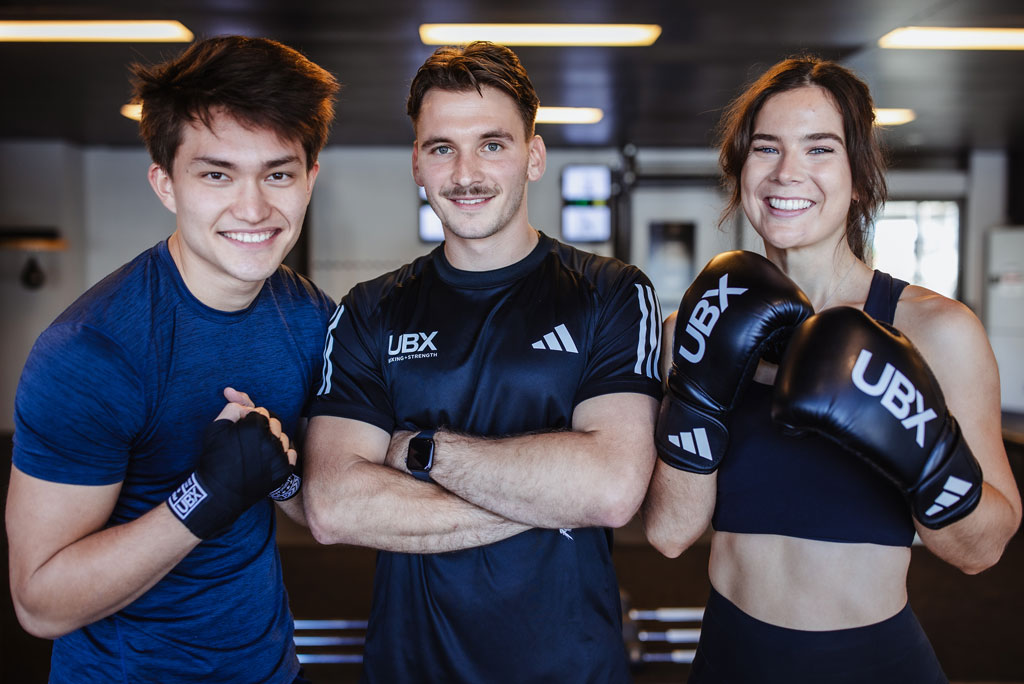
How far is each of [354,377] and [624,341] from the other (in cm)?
53

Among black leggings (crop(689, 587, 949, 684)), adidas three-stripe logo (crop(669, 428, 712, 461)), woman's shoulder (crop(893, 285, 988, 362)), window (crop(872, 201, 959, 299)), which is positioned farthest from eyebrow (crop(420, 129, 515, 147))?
window (crop(872, 201, 959, 299))

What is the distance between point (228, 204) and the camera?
133 centimetres

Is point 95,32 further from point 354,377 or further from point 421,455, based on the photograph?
point 421,455

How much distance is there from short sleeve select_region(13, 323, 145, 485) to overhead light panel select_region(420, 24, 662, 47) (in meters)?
2.73

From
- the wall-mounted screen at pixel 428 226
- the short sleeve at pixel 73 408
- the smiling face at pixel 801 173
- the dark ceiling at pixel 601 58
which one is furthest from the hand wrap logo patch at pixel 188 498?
the wall-mounted screen at pixel 428 226

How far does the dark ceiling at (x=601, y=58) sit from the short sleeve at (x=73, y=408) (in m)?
2.22

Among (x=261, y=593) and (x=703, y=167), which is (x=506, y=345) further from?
(x=703, y=167)

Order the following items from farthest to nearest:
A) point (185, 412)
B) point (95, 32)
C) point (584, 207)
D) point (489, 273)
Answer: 1. point (584, 207)
2. point (95, 32)
3. point (489, 273)
4. point (185, 412)

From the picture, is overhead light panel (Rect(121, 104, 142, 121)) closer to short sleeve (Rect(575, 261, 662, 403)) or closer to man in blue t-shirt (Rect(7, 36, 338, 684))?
man in blue t-shirt (Rect(7, 36, 338, 684))

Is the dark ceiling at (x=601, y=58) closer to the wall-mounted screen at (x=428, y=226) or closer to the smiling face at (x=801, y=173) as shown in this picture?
the wall-mounted screen at (x=428, y=226)

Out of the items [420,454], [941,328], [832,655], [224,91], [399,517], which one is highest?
[224,91]

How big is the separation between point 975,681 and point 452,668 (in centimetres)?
260

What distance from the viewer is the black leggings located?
1.24m

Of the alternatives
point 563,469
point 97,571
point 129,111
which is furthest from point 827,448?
point 129,111
